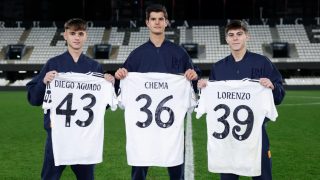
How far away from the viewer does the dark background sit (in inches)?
1385

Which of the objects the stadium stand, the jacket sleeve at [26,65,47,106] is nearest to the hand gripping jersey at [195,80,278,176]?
the jacket sleeve at [26,65,47,106]

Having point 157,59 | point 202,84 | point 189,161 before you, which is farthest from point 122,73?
point 189,161

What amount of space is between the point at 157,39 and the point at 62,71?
36.9 inches

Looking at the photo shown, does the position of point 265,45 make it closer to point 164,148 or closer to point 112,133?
point 112,133

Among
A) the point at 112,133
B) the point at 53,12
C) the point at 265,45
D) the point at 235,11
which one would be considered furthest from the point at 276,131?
the point at 53,12

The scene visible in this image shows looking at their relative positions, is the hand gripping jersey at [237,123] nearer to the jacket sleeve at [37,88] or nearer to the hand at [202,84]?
the hand at [202,84]

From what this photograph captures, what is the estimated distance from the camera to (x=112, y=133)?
948 centimetres

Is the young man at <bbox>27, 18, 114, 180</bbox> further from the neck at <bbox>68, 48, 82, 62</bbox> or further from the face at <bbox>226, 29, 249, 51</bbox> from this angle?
the face at <bbox>226, 29, 249, 51</bbox>

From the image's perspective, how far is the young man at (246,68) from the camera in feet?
12.7

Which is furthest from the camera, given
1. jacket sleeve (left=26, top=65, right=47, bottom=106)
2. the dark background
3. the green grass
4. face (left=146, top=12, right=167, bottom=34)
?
the dark background

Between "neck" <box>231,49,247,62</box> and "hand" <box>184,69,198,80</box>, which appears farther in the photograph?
"hand" <box>184,69,198,80</box>

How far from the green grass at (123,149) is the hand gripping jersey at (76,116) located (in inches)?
61.2

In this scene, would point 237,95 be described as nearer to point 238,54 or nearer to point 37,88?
point 238,54

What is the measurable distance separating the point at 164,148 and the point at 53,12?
113 ft
